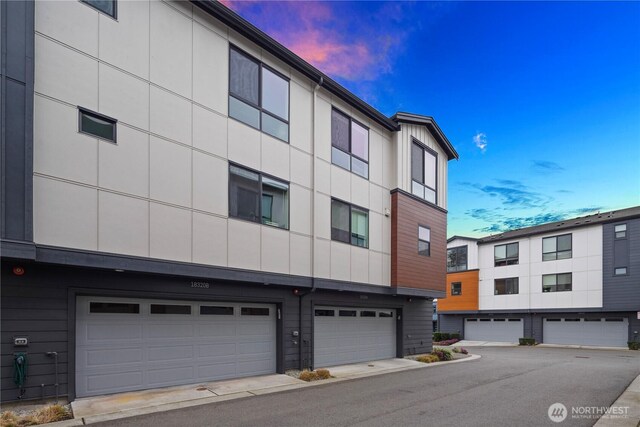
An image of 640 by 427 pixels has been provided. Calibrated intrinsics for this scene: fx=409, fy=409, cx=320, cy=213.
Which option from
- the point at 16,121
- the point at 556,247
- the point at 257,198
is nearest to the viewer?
the point at 16,121

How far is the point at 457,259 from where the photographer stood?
3775 centimetres

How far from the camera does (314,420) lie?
296 inches

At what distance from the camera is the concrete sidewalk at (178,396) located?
765cm

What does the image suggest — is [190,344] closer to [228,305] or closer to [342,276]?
[228,305]

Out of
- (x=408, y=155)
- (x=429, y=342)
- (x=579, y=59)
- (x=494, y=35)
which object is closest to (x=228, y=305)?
(x=408, y=155)

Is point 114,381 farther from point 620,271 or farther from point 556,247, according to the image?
point 556,247

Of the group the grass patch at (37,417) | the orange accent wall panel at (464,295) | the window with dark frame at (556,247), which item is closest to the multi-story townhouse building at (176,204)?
the grass patch at (37,417)

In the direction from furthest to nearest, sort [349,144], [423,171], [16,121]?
[423,171] → [349,144] → [16,121]

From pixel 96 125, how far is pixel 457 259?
34.5 meters

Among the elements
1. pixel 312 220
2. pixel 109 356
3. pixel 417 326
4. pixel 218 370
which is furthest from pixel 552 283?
pixel 109 356

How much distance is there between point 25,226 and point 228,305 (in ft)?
18.1

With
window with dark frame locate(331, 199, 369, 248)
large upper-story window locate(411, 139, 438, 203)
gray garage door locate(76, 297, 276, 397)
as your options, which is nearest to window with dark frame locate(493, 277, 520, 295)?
large upper-story window locate(411, 139, 438, 203)

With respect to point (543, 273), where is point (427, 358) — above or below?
below

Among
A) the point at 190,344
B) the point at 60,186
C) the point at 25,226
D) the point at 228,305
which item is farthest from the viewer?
the point at 228,305
